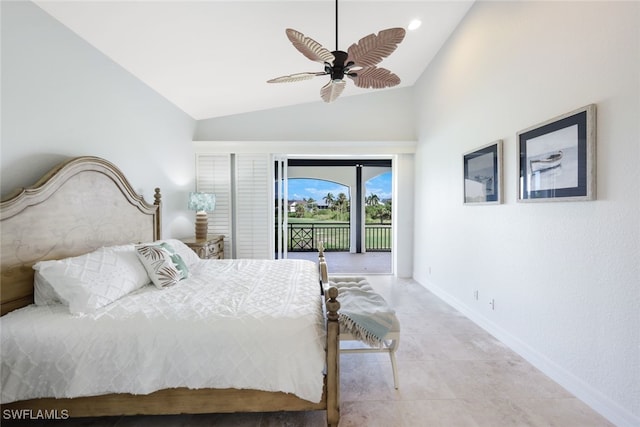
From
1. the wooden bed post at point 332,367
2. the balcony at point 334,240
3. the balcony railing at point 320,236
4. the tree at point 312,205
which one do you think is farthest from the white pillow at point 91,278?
the tree at point 312,205

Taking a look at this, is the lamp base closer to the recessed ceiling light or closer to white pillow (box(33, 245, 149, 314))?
white pillow (box(33, 245, 149, 314))

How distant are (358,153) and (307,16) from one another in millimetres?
2538

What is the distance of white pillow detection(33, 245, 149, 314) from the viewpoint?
70.1 inches

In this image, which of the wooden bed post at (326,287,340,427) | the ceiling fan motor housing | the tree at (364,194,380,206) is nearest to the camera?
the wooden bed post at (326,287,340,427)

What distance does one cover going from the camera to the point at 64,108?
236cm

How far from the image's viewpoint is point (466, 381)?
2.17 metres

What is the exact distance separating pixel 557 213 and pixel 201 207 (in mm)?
4075

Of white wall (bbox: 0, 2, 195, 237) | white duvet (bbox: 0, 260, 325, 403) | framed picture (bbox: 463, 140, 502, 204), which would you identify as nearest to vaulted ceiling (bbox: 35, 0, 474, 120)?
white wall (bbox: 0, 2, 195, 237)

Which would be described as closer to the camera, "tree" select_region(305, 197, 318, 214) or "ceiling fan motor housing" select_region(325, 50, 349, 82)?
"ceiling fan motor housing" select_region(325, 50, 349, 82)

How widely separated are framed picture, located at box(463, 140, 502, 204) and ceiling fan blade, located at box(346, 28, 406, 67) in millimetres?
1567

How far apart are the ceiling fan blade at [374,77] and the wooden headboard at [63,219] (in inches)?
91.6

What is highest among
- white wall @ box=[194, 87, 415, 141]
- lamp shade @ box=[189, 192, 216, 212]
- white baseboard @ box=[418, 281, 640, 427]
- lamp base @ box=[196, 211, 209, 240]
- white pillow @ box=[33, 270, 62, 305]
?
white wall @ box=[194, 87, 415, 141]

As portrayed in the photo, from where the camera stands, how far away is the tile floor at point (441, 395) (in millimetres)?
1781

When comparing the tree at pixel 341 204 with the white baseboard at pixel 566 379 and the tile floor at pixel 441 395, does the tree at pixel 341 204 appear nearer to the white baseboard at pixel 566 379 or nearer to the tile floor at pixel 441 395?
the white baseboard at pixel 566 379
